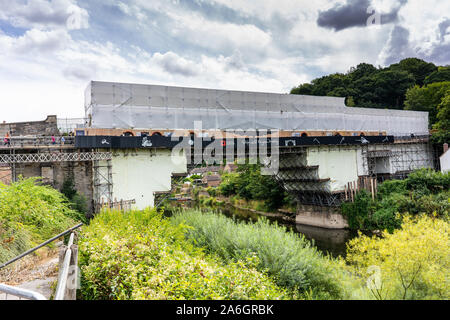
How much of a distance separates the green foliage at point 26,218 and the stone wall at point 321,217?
77.3ft

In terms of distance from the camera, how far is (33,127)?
2238cm

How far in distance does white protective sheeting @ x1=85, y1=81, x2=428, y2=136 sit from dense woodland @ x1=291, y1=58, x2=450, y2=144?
15.6m

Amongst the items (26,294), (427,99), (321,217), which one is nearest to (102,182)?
(26,294)

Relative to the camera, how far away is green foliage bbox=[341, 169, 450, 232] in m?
21.7

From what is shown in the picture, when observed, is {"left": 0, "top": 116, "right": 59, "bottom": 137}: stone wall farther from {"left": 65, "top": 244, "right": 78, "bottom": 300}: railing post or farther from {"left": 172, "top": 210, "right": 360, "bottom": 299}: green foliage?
{"left": 65, "top": 244, "right": 78, "bottom": 300}: railing post

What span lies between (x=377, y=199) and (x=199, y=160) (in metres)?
18.1

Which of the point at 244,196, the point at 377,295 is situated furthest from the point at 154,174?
the point at 244,196

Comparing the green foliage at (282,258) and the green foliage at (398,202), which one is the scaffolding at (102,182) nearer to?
the green foliage at (282,258)

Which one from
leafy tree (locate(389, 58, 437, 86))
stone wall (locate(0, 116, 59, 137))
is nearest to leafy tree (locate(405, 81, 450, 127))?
leafy tree (locate(389, 58, 437, 86))

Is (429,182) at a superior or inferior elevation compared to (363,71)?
inferior

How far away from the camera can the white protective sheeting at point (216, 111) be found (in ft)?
66.9

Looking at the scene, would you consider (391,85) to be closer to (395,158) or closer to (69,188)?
(395,158)

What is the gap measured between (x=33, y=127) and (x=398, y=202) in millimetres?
29629

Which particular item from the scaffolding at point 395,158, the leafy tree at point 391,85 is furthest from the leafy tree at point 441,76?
the scaffolding at point 395,158
